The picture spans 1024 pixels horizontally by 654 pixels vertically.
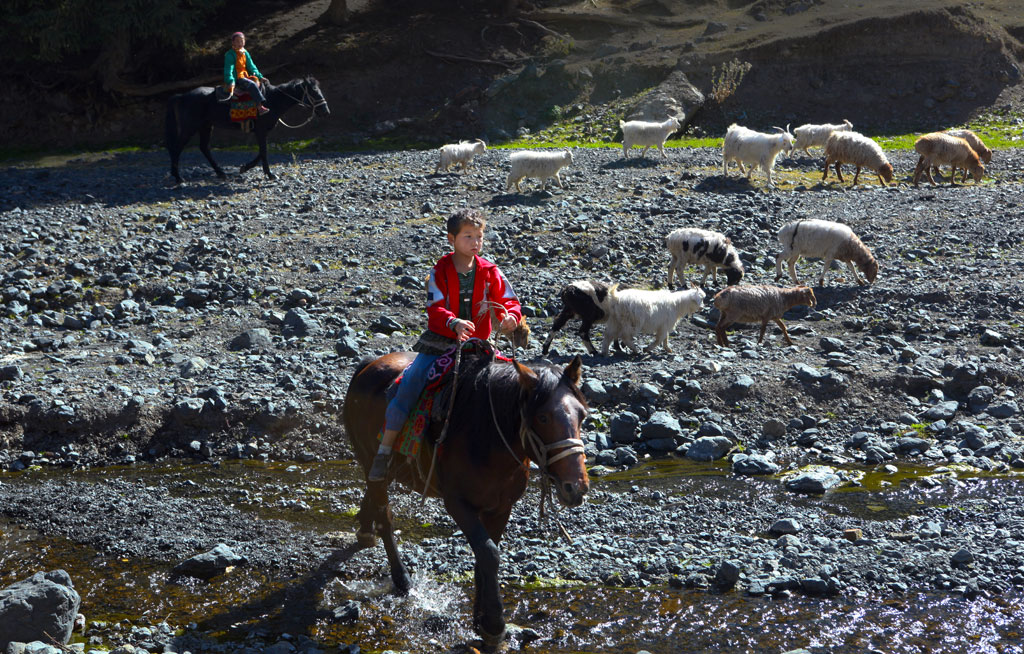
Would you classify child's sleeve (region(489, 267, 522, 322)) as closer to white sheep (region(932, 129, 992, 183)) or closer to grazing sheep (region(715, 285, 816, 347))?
grazing sheep (region(715, 285, 816, 347))

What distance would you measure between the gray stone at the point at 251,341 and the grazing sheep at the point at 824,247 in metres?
7.59

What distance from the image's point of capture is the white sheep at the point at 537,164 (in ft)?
62.3

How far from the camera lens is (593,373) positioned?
35.9 ft

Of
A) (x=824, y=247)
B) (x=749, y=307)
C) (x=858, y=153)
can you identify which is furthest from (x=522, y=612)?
(x=858, y=153)

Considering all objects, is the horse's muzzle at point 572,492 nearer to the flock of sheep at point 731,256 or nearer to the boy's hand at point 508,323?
the boy's hand at point 508,323

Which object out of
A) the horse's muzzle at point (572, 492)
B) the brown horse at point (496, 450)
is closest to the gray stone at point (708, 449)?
the brown horse at point (496, 450)

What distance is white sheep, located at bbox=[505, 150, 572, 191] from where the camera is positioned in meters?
19.0

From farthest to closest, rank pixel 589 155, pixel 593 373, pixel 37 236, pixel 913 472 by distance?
1. pixel 589 155
2. pixel 37 236
3. pixel 593 373
4. pixel 913 472

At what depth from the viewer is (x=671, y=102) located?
27953 mm

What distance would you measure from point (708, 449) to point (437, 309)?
4.28m

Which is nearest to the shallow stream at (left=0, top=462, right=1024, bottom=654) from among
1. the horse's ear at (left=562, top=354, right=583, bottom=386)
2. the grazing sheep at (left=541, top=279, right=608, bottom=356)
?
the horse's ear at (left=562, top=354, right=583, bottom=386)

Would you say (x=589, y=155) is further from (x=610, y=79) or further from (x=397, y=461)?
(x=397, y=461)

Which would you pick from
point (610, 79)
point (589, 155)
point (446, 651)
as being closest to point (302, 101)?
point (589, 155)

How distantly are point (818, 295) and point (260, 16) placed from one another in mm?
28342
